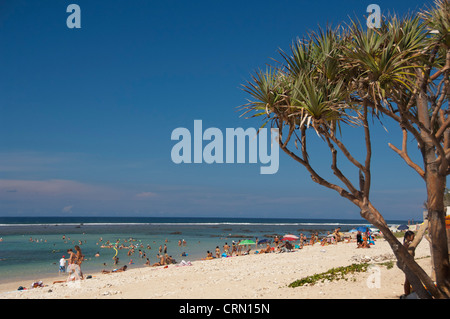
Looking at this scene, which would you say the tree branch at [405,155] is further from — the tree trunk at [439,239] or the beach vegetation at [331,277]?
the beach vegetation at [331,277]

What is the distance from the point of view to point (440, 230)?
23.6 feet

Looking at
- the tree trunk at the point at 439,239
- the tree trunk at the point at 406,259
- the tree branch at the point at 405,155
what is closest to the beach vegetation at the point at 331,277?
the tree trunk at the point at 406,259

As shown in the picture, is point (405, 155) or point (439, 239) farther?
point (405, 155)

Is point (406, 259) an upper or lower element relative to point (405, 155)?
lower

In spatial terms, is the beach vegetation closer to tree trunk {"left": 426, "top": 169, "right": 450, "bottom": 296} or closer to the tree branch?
tree trunk {"left": 426, "top": 169, "right": 450, "bottom": 296}

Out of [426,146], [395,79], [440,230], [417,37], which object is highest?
[417,37]

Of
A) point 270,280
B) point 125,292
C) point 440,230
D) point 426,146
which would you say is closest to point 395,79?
point 426,146

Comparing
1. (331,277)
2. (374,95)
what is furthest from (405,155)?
(331,277)

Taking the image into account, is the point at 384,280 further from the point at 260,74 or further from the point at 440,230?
the point at 260,74

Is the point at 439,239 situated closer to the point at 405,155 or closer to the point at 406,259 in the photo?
the point at 406,259

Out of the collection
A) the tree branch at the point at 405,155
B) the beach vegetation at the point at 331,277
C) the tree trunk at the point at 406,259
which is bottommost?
the beach vegetation at the point at 331,277

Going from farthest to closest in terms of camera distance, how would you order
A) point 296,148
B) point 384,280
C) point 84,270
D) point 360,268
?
point 84,270 < point 360,268 < point 384,280 < point 296,148

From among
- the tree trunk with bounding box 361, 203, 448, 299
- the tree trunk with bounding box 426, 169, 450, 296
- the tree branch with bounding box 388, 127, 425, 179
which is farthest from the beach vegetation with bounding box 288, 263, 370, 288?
the tree branch with bounding box 388, 127, 425, 179
